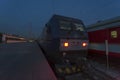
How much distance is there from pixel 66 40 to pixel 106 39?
3.85 metres

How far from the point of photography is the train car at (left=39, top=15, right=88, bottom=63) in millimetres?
6879

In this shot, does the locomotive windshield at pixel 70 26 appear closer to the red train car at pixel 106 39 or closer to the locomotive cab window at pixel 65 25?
the locomotive cab window at pixel 65 25

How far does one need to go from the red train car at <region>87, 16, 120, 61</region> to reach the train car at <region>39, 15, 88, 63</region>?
1648 millimetres

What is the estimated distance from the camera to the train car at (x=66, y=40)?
6879 mm

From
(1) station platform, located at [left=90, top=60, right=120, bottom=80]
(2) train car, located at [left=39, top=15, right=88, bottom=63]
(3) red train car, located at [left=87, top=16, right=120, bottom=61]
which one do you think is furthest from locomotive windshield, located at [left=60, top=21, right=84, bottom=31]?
(1) station platform, located at [left=90, top=60, right=120, bottom=80]

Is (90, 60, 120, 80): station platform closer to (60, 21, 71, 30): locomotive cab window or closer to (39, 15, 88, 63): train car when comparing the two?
(39, 15, 88, 63): train car

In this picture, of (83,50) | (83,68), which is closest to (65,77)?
(83,68)

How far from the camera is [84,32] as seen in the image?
321 inches

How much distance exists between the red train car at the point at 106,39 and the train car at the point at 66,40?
5.41 ft

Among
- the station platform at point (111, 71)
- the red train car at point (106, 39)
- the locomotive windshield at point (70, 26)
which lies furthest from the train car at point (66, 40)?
the red train car at point (106, 39)

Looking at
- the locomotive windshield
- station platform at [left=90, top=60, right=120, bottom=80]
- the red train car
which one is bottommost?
station platform at [left=90, top=60, right=120, bottom=80]

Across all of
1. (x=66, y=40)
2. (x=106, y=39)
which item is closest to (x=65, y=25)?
(x=66, y=40)

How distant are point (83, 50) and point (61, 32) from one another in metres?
1.63

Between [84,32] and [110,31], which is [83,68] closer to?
[84,32]
